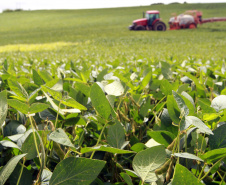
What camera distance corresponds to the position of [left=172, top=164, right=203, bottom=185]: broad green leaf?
36cm

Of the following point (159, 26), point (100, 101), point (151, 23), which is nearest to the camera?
point (100, 101)

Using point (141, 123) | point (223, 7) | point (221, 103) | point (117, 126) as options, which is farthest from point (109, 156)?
point (223, 7)

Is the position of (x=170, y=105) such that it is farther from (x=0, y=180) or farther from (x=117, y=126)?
(x=0, y=180)

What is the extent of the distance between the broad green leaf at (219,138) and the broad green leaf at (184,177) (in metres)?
0.17

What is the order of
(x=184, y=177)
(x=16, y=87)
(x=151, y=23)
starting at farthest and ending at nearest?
(x=151, y=23) → (x=16, y=87) → (x=184, y=177)

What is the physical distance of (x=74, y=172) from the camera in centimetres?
40

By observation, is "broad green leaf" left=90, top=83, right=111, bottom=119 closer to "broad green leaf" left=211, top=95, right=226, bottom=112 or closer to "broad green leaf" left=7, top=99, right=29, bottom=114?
"broad green leaf" left=7, top=99, right=29, bottom=114

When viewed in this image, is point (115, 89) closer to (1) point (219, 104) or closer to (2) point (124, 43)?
(1) point (219, 104)

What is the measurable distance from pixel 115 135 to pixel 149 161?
0.15m

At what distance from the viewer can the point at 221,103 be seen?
2.02 feet

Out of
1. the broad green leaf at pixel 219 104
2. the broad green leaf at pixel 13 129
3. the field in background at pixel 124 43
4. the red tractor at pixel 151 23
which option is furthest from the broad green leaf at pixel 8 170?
the red tractor at pixel 151 23

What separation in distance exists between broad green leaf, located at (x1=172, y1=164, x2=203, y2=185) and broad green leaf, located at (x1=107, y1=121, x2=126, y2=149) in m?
0.23

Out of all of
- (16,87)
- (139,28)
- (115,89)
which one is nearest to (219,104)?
(115,89)

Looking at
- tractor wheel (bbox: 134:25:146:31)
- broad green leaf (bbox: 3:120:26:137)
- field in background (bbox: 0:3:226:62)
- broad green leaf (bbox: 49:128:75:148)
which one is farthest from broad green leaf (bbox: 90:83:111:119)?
tractor wheel (bbox: 134:25:146:31)
